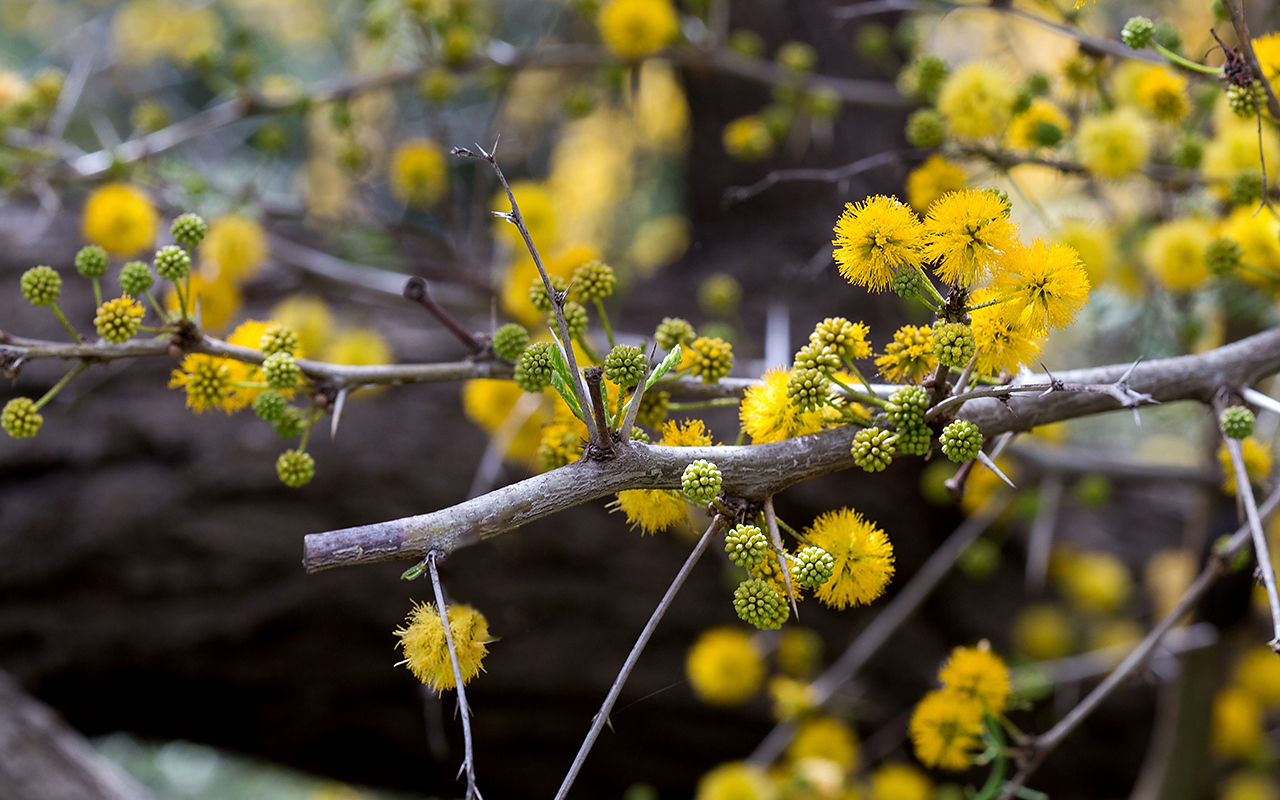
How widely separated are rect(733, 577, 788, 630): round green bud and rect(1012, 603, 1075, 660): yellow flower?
8.90 feet

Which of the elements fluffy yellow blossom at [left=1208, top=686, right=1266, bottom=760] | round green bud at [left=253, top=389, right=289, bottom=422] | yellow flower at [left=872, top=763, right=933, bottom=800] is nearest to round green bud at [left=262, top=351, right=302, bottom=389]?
round green bud at [left=253, top=389, right=289, bottom=422]

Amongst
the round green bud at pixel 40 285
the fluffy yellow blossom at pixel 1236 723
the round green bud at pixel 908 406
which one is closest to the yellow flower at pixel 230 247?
the round green bud at pixel 40 285

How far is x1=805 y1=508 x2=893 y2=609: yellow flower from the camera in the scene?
104 cm

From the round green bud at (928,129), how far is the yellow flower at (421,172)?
169 centimetres

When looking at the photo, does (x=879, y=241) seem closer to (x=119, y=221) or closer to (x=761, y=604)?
(x=761, y=604)

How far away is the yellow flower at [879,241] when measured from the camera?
0.95 meters

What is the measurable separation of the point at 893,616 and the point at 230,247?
8.17 ft

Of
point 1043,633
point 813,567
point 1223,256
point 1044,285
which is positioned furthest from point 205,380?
point 1043,633

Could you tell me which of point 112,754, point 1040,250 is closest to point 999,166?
point 1040,250

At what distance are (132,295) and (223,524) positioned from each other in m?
1.77

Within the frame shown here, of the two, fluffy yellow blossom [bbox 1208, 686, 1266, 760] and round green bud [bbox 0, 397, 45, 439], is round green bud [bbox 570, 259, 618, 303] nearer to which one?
round green bud [bbox 0, 397, 45, 439]

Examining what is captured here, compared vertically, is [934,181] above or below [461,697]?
above

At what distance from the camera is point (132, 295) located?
1352 millimetres

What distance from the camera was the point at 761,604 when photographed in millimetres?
954
